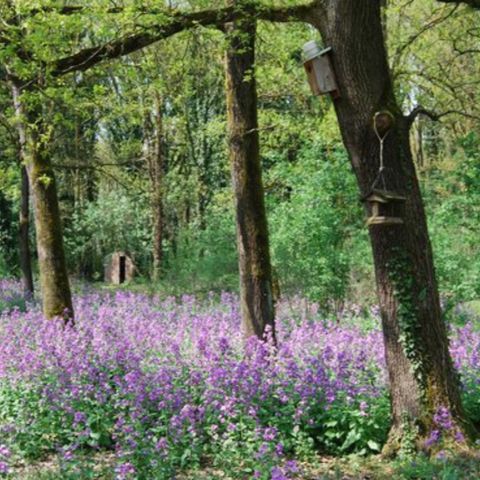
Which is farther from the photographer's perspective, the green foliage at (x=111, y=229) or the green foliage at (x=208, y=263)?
the green foliage at (x=111, y=229)

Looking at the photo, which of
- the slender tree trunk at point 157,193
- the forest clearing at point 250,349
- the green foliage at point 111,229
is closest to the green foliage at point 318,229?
the forest clearing at point 250,349

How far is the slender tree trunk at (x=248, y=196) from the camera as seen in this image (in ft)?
25.1

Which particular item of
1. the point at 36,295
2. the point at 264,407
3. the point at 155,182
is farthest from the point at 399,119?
the point at 155,182

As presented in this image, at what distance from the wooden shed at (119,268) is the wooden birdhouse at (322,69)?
19404 mm

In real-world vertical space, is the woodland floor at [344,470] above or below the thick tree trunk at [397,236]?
below

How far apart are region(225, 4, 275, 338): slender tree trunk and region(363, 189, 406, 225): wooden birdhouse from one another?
→ 2.60m

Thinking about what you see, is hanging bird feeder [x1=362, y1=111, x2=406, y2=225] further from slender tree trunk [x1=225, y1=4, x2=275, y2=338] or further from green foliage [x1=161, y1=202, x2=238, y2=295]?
green foliage [x1=161, y1=202, x2=238, y2=295]

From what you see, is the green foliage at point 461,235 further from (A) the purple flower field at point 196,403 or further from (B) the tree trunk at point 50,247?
(B) the tree trunk at point 50,247

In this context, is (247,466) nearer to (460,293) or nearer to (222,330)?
(222,330)

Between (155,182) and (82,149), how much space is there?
3.87m

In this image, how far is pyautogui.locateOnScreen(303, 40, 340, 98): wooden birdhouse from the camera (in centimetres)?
521

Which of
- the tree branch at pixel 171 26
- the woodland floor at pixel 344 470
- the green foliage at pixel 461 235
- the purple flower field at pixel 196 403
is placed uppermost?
the tree branch at pixel 171 26

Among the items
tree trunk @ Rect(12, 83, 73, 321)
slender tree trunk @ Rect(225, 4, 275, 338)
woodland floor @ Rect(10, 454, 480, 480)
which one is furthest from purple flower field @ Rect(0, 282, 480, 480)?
tree trunk @ Rect(12, 83, 73, 321)

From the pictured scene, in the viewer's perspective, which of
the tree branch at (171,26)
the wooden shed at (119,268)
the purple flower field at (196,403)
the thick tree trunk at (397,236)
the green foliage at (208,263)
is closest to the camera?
the purple flower field at (196,403)
